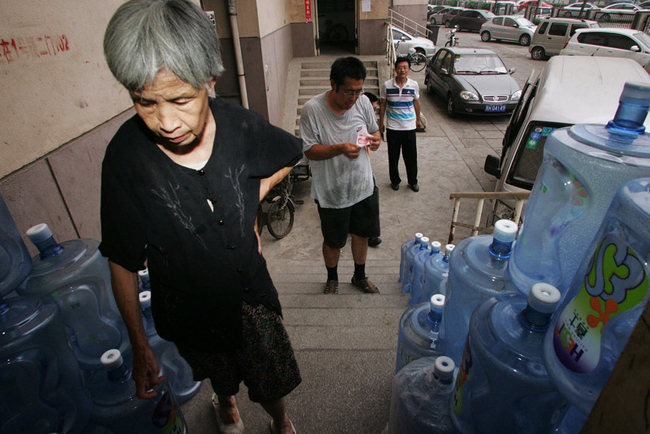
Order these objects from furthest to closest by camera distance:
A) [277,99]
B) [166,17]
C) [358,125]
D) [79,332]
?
[277,99], [358,125], [79,332], [166,17]

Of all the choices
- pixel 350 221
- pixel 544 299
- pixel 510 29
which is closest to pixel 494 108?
pixel 350 221

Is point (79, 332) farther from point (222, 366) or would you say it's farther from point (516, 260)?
point (516, 260)

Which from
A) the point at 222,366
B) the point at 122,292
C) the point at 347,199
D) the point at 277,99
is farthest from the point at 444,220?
the point at 277,99

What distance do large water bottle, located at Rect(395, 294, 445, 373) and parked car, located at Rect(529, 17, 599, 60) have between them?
2029 centimetres

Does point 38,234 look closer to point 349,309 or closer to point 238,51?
point 349,309

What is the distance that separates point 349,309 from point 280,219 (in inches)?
110

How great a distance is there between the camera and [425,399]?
4.82ft

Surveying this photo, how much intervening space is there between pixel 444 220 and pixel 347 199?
340 centimetres

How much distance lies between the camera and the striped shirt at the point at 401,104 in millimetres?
5852

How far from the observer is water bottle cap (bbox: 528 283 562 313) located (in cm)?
100

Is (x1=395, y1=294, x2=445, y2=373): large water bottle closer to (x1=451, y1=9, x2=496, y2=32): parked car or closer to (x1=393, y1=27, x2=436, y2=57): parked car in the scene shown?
(x1=393, y1=27, x2=436, y2=57): parked car

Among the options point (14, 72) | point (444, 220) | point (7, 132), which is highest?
point (14, 72)

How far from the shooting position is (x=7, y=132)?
188cm

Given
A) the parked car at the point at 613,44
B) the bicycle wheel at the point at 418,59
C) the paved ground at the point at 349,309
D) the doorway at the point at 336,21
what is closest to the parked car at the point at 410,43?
the bicycle wheel at the point at 418,59
